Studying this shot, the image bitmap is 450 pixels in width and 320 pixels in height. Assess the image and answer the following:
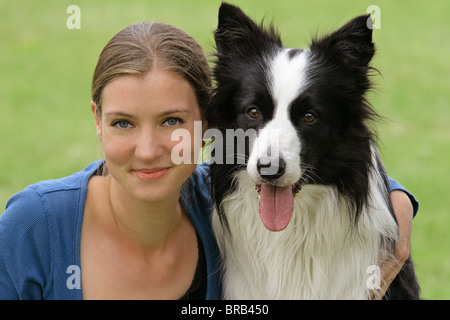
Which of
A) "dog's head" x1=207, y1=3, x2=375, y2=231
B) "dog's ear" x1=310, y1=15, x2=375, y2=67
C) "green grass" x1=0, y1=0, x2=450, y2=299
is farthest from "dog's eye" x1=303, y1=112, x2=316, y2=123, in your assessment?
"green grass" x1=0, y1=0, x2=450, y2=299

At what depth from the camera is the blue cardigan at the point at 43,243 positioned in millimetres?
3119

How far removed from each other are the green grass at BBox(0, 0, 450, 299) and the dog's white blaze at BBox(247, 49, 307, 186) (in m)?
2.38

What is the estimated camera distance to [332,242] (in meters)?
3.34

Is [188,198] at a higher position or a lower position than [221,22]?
lower

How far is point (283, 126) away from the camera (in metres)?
3.06

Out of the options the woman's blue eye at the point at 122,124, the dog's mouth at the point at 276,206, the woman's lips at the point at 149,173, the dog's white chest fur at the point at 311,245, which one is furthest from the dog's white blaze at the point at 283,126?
the woman's blue eye at the point at 122,124

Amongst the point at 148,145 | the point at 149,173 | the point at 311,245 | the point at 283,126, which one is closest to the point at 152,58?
the point at 148,145

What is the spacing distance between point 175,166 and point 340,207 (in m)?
0.81

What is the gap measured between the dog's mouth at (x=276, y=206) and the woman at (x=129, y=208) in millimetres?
364

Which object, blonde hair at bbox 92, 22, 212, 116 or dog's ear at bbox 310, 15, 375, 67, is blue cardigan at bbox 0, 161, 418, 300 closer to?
blonde hair at bbox 92, 22, 212, 116

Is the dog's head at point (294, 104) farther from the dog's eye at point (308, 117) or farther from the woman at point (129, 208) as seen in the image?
the woman at point (129, 208)

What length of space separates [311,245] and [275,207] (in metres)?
0.33
